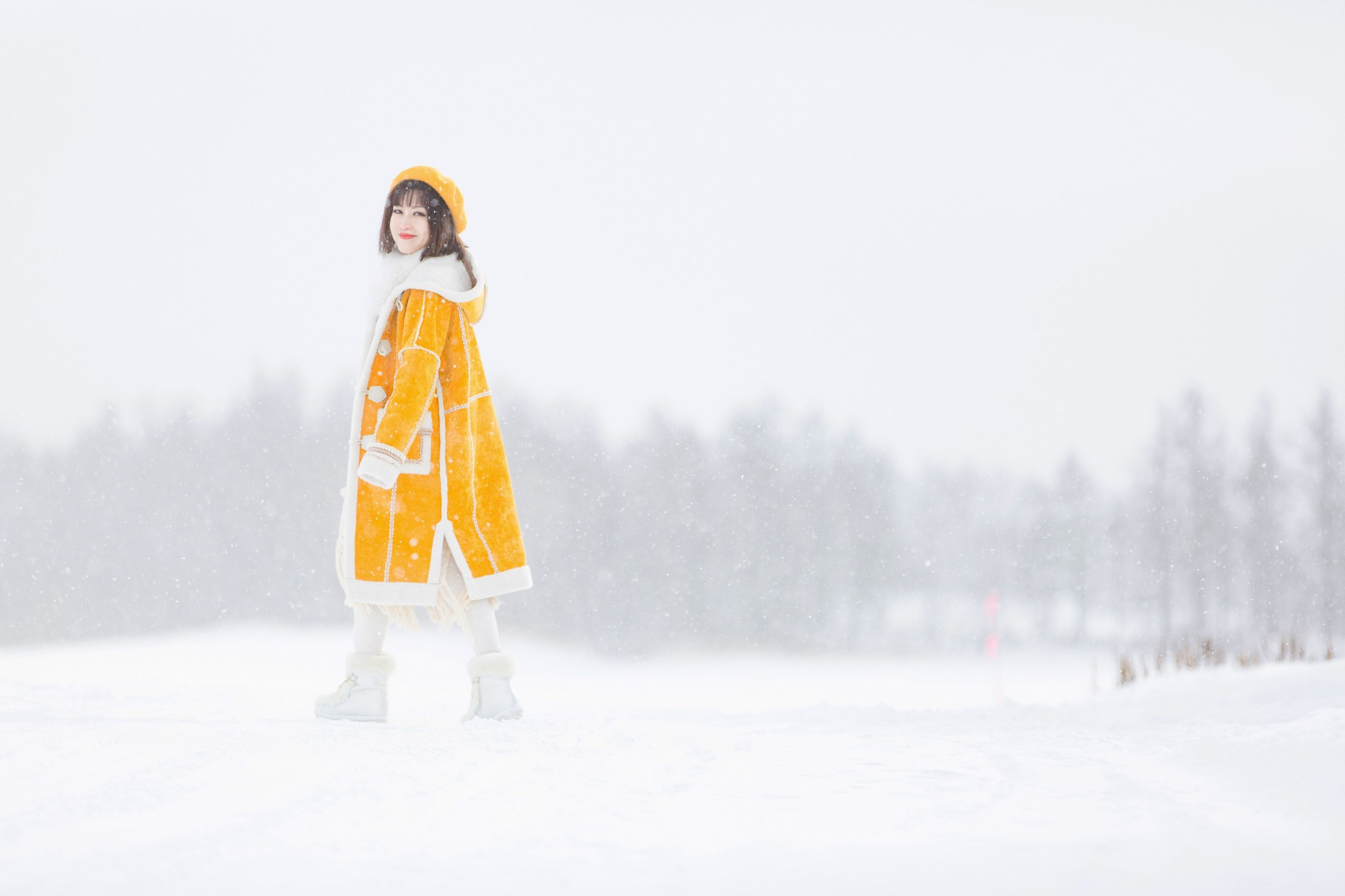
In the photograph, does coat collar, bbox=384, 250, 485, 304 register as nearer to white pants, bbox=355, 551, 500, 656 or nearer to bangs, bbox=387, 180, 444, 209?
bangs, bbox=387, 180, 444, 209

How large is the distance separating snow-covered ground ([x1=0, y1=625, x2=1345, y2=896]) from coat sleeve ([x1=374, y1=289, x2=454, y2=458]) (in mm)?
834

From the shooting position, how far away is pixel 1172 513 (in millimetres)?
28156

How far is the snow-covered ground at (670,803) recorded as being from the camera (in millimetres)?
1382

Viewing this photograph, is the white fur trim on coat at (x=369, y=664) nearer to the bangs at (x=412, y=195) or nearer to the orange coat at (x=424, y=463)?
the orange coat at (x=424, y=463)

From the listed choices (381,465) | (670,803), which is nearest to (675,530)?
(381,465)

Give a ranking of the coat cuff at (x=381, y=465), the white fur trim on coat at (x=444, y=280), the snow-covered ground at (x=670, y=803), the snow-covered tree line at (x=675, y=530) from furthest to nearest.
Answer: the snow-covered tree line at (x=675, y=530) → the white fur trim on coat at (x=444, y=280) → the coat cuff at (x=381, y=465) → the snow-covered ground at (x=670, y=803)

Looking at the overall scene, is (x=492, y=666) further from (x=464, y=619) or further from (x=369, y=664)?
(x=369, y=664)

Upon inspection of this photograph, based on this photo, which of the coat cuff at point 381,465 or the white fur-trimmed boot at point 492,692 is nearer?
the coat cuff at point 381,465

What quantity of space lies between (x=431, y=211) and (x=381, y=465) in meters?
0.92

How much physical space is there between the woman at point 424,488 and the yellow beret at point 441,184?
1 cm

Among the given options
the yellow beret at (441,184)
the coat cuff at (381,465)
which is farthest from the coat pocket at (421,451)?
the yellow beret at (441,184)

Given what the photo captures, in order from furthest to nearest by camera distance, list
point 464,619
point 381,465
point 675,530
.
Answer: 1. point 675,530
2. point 464,619
3. point 381,465

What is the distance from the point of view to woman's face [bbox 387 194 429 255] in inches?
134

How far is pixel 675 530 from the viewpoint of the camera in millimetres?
29734
